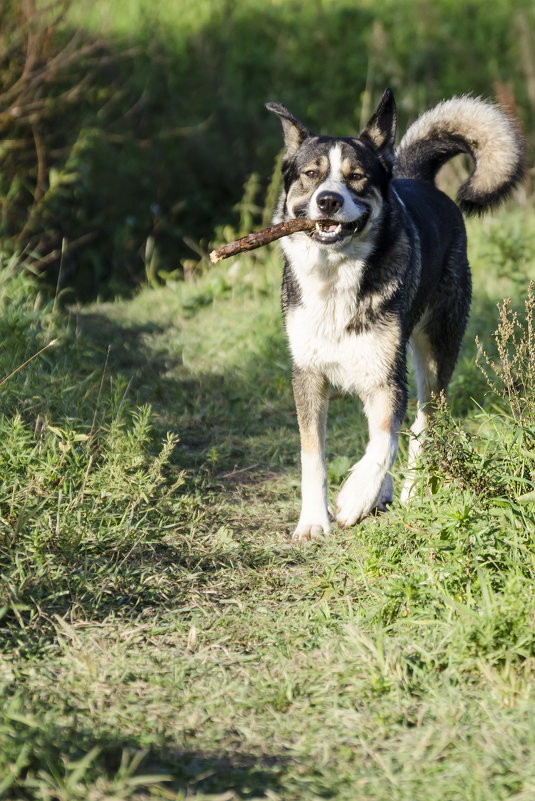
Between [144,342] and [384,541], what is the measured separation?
10.9 ft

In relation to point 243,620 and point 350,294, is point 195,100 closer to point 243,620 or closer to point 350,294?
point 350,294

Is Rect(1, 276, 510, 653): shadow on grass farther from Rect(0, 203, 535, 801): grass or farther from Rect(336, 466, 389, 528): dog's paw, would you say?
Rect(336, 466, 389, 528): dog's paw

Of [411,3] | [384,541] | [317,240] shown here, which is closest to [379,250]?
[317,240]

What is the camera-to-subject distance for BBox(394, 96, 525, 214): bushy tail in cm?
455

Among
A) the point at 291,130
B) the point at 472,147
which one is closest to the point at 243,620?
the point at 291,130

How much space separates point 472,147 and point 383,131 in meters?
0.91

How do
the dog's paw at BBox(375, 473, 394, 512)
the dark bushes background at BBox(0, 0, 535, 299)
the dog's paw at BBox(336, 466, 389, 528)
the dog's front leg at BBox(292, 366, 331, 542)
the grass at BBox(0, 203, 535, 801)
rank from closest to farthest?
the grass at BBox(0, 203, 535, 801) < the dog's paw at BBox(336, 466, 389, 528) < the dog's front leg at BBox(292, 366, 331, 542) < the dog's paw at BBox(375, 473, 394, 512) < the dark bushes background at BBox(0, 0, 535, 299)

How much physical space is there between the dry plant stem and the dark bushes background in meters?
4.01

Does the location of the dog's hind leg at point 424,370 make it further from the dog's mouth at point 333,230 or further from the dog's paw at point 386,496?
the dog's mouth at point 333,230

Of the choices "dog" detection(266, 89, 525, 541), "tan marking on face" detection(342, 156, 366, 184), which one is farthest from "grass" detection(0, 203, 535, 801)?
"tan marking on face" detection(342, 156, 366, 184)

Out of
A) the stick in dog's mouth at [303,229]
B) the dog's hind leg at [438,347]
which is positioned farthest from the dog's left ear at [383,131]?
the dog's hind leg at [438,347]

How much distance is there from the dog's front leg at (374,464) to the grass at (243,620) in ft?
0.32

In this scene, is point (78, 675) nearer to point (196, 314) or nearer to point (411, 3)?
point (196, 314)

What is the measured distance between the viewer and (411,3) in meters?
10.2
